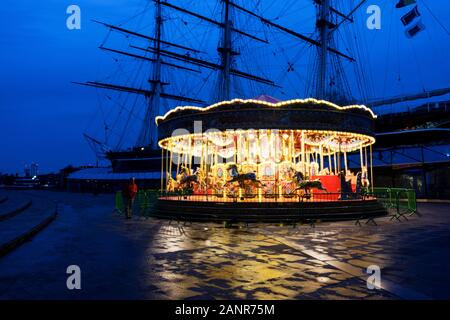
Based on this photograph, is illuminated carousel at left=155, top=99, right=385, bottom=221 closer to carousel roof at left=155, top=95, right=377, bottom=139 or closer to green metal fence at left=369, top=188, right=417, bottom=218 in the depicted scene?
carousel roof at left=155, top=95, right=377, bottom=139

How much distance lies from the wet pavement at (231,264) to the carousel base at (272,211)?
258 cm

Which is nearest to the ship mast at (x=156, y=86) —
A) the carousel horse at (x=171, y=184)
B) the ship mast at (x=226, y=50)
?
the ship mast at (x=226, y=50)

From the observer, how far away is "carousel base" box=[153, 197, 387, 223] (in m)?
14.5

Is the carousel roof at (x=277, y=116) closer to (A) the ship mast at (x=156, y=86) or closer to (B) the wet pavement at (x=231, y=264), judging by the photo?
(B) the wet pavement at (x=231, y=264)

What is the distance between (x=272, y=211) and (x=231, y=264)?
7.79 m

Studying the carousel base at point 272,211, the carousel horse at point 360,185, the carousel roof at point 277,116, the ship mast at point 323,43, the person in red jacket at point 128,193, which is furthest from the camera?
the ship mast at point 323,43

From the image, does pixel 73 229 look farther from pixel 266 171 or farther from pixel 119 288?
pixel 266 171

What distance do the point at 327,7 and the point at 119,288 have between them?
37012 millimetres

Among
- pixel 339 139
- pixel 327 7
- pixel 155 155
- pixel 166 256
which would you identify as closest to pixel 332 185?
pixel 339 139

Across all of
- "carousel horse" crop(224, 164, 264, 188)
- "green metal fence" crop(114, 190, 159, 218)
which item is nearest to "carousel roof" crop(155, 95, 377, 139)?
"carousel horse" crop(224, 164, 264, 188)

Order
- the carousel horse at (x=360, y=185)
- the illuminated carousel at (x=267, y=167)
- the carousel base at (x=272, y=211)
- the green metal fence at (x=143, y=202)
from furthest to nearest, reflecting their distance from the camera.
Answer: the carousel horse at (x=360, y=185) → the green metal fence at (x=143, y=202) → the illuminated carousel at (x=267, y=167) → the carousel base at (x=272, y=211)

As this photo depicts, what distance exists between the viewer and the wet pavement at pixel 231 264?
5223mm

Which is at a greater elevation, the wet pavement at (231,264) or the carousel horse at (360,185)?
the carousel horse at (360,185)
